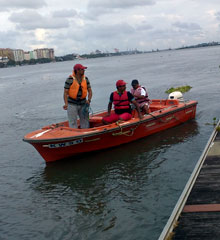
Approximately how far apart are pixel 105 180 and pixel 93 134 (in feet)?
5.43

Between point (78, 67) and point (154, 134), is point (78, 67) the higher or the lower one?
the higher one

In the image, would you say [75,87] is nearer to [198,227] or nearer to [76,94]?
[76,94]

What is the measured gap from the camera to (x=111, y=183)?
306 inches

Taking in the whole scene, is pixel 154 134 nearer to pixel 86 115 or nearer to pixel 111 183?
pixel 86 115

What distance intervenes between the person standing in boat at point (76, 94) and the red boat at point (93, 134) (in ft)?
1.76

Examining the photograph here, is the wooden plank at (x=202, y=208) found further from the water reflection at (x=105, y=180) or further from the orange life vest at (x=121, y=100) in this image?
the orange life vest at (x=121, y=100)

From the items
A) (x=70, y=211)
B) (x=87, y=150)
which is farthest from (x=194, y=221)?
(x=87, y=150)

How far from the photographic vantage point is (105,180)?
26.2ft

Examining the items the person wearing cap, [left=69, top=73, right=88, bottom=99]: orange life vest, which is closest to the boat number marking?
[left=69, top=73, right=88, bottom=99]: orange life vest

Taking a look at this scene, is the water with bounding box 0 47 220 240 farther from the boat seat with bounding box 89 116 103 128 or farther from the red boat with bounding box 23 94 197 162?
the boat seat with bounding box 89 116 103 128

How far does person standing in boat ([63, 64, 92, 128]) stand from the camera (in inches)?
363

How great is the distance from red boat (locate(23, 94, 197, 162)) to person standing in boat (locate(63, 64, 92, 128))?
1.76ft

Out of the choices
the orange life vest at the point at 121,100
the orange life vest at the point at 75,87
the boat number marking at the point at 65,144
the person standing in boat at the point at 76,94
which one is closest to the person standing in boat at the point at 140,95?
the orange life vest at the point at 121,100

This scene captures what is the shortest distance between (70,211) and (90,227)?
32.4 inches
